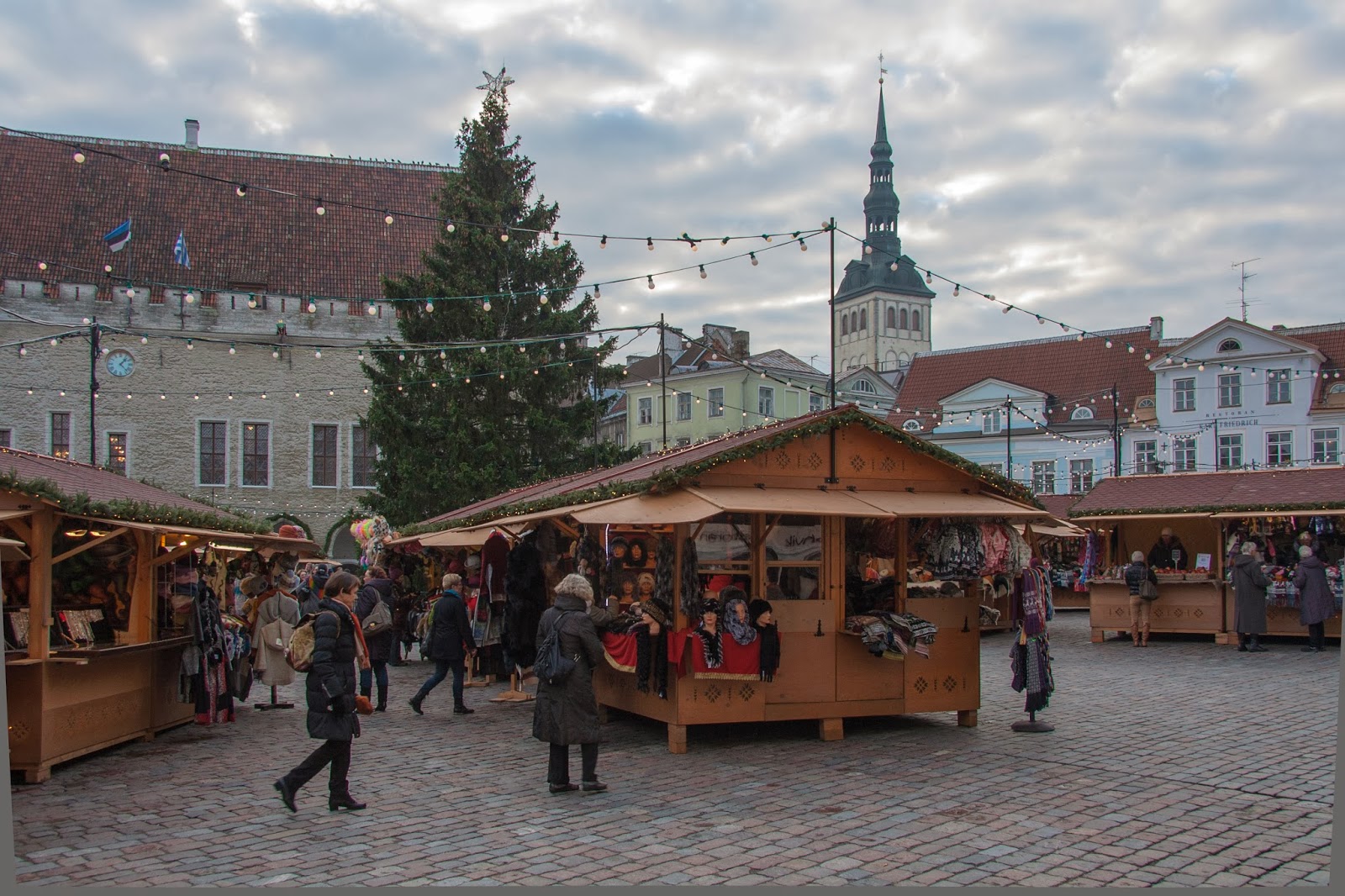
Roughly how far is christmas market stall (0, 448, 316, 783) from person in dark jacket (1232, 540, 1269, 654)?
14190 mm

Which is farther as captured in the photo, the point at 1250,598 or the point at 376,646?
the point at 1250,598

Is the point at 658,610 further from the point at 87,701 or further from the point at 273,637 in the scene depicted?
the point at 273,637

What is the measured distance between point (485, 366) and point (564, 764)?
2231 cm

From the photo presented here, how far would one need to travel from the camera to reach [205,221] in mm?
45281

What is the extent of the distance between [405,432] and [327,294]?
1609 cm

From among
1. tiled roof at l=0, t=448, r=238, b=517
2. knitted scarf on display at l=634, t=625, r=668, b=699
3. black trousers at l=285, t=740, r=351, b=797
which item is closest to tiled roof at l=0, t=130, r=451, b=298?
tiled roof at l=0, t=448, r=238, b=517

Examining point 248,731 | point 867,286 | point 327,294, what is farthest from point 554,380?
point 867,286

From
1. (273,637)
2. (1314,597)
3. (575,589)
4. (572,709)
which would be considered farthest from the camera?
(1314,597)

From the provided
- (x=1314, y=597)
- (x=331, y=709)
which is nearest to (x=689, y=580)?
(x=331, y=709)

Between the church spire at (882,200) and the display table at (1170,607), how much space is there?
327 ft

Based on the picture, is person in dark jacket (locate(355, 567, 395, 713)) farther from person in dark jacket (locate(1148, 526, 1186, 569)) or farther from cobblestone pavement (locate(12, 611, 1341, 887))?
person in dark jacket (locate(1148, 526, 1186, 569))

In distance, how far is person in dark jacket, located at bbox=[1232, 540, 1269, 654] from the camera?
18719mm

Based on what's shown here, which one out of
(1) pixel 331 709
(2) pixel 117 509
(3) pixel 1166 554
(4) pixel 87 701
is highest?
(2) pixel 117 509

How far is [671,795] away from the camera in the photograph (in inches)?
340
